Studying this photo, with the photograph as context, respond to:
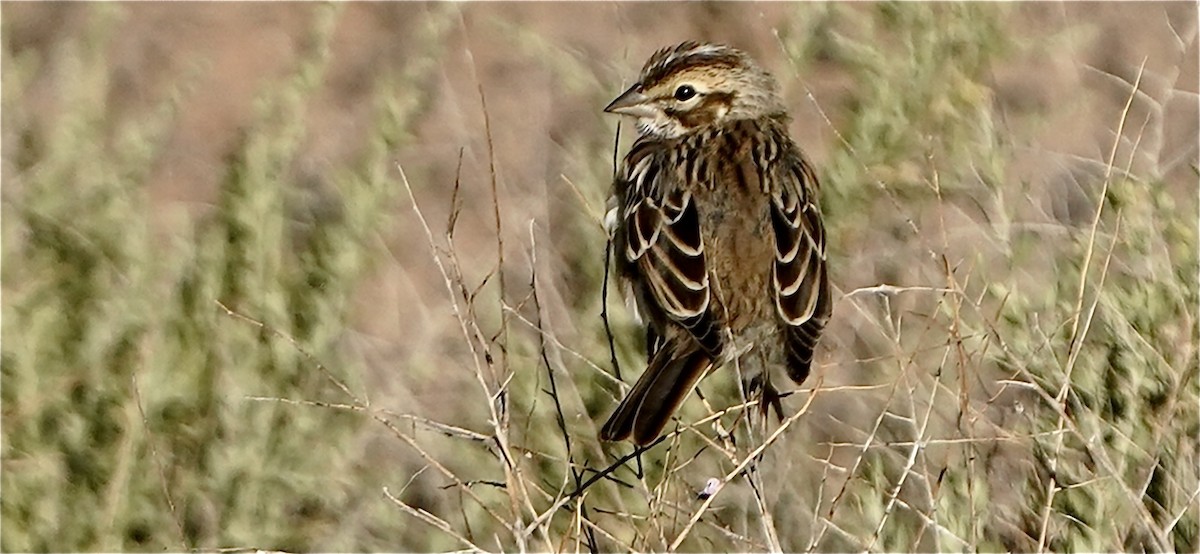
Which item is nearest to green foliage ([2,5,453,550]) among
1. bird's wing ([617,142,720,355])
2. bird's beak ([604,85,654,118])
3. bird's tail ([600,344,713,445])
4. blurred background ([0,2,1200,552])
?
blurred background ([0,2,1200,552])

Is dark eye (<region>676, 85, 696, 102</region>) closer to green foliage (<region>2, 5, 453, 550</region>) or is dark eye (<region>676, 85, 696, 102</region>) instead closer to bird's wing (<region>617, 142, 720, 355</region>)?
bird's wing (<region>617, 142, 720, 355</region>)

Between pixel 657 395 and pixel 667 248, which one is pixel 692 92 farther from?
pixel 657 395

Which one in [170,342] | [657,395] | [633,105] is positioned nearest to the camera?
[657,395]

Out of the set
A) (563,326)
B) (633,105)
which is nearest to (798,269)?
(633,105)

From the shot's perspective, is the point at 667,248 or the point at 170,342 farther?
the point at 170,342

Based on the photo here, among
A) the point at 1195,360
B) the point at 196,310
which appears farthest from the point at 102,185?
the point at 1195,360

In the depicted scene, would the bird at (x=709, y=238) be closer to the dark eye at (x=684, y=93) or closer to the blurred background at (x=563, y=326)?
the dark eye at (x=684, y=93)
